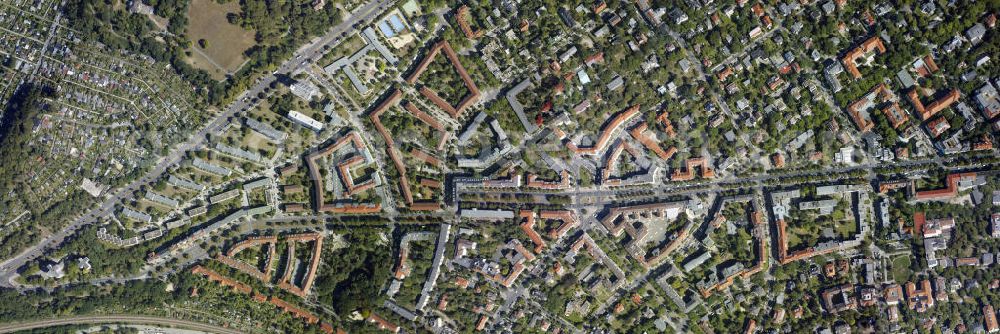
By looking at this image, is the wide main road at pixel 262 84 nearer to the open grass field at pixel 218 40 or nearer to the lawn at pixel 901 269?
the open grass field at pixel 218 40

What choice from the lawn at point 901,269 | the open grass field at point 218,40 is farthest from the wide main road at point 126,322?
the lawn at point 901,269

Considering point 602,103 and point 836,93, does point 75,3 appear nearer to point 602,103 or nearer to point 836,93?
point 602,103

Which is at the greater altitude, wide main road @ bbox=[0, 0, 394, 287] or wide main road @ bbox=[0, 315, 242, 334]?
wide main road @ bbox=[0, 0, 394, 287]

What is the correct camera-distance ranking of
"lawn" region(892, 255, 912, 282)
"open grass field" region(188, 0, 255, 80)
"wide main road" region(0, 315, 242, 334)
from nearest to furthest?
1. "lawn" region(892, 255, 912, 282)
2. "open grass field" region(188, 0, 255, 80)
3. "wide main road" region(0, 315, 242, 334)

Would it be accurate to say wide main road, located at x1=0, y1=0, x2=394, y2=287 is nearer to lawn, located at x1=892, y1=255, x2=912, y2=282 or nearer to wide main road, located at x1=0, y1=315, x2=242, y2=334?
wide main road, located at x1=0, y1=315, x2=242, y2=334

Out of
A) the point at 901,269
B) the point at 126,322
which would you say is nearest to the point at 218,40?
the point at 126,322

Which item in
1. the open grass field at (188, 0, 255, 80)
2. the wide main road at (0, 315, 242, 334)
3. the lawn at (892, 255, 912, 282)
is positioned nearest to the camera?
the lawn at (892, 255, 912, 282)

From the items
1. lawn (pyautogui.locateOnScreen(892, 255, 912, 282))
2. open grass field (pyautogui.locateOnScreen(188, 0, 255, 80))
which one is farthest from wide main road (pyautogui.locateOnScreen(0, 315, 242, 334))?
lawn (pyautogui.locateOnScreen(892, 255, 912, 282))

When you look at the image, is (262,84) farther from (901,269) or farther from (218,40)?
(901,269)

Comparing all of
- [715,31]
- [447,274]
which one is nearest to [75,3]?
[447,274]
